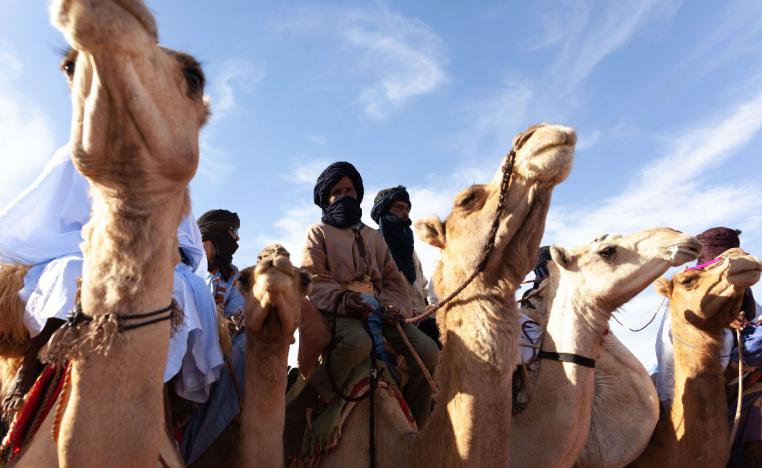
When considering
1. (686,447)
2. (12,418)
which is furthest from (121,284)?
(686,447)

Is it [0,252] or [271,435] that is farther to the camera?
[271,435]

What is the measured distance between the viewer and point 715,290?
6250 mm

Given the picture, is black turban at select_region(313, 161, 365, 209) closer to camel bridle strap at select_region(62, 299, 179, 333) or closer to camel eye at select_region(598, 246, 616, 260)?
camel eye at select_region(598, 246, 616, 260)

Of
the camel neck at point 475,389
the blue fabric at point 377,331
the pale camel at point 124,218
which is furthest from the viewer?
the blue fabric at point 377,331

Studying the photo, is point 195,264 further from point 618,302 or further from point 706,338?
point 706,338

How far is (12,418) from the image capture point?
9.70ft

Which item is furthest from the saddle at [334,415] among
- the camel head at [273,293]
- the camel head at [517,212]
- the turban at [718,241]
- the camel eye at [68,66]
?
the turban at [718,241]

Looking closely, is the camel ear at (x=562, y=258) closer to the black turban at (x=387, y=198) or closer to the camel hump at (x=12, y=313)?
the black turban at (x=387, y=198)

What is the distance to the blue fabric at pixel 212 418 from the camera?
4.11m

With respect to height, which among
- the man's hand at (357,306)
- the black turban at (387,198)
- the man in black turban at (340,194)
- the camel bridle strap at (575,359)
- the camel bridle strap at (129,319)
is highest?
the black turban at (387,198)

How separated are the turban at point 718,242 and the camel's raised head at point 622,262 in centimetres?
246

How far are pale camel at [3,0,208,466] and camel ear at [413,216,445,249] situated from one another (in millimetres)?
2045

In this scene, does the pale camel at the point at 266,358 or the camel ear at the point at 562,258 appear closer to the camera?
the pale camel at the point at 266,358

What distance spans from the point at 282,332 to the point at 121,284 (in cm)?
158
